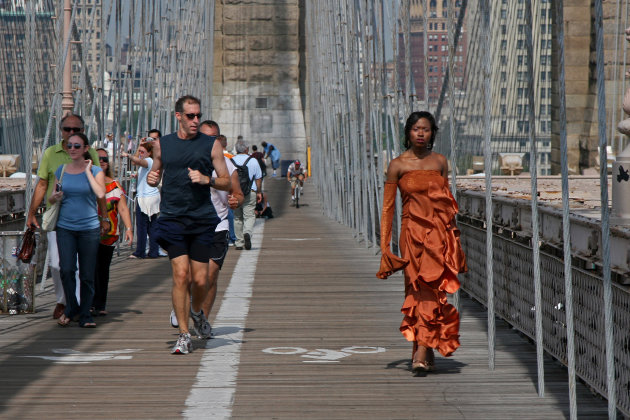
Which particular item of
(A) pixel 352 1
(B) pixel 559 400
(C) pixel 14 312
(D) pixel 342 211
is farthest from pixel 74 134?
(D) pixel 342 211

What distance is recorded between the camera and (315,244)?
1819 cm

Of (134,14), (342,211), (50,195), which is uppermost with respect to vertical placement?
(134,14)

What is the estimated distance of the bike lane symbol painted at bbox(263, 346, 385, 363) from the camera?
A: 7.50m

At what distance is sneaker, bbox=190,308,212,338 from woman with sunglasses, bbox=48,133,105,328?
1064mm

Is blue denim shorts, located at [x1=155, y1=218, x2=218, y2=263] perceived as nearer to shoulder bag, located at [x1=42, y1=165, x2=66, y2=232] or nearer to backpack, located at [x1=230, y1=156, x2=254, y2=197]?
shoulder bag, located at [x1=42, y1=165, x2=66, y2=232]

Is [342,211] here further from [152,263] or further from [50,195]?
[50,195]

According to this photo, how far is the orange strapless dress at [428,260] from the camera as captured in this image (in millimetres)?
6883

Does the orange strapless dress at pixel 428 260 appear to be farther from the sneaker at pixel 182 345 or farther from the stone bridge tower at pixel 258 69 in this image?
the stone bridge tower at pixel 258 69

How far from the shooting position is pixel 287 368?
7172 mm

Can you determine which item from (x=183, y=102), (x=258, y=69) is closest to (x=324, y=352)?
(x=183, y=102)

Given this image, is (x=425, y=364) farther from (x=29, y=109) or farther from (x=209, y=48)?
(x=209, y=48)

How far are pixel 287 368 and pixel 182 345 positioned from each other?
0.81 meters

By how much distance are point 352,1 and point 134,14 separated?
3945 mm

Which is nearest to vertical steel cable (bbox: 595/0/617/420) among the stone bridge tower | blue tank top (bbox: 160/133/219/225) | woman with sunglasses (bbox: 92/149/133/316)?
blue tank top (bbox: 160/133/219/225)
